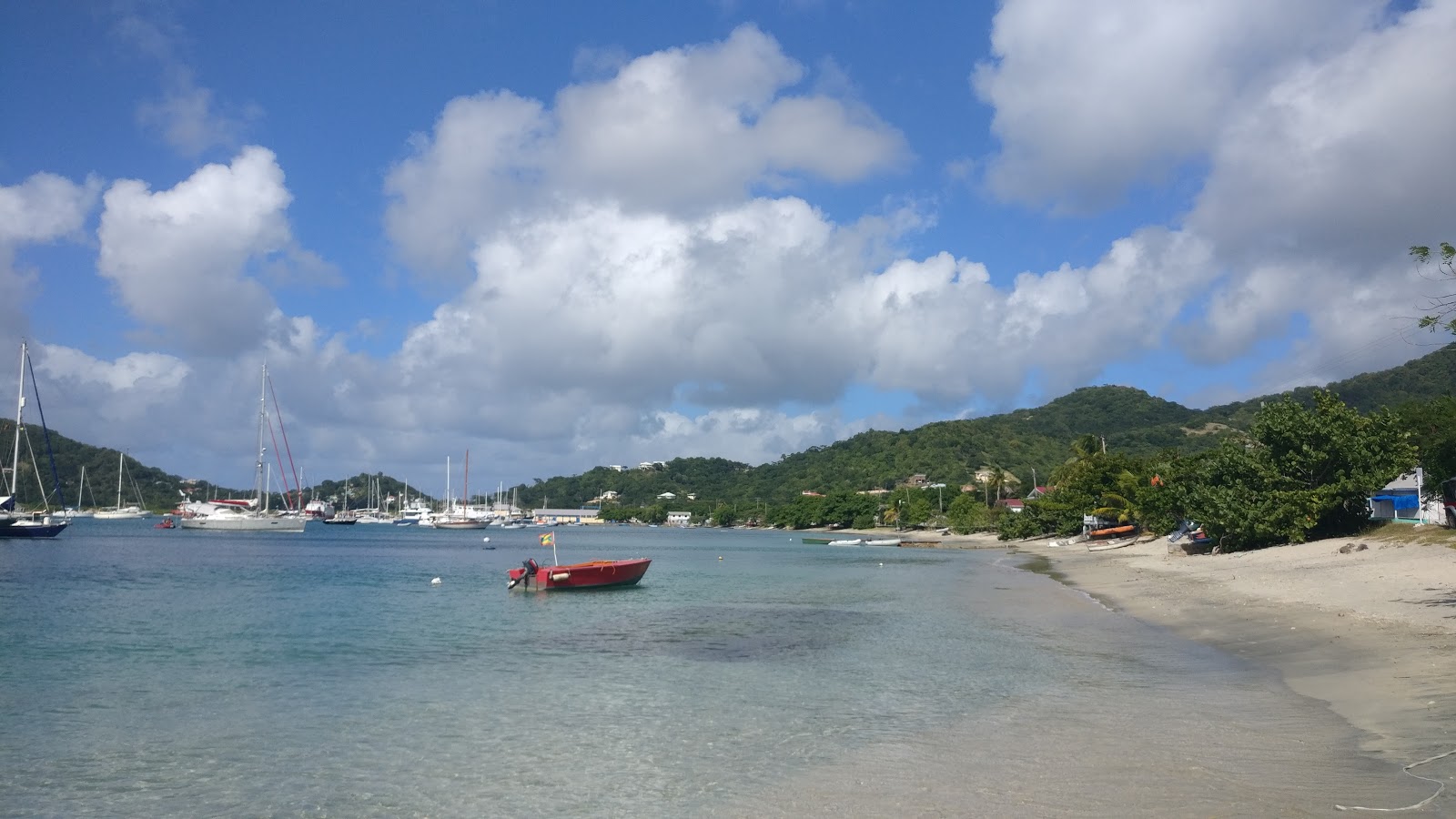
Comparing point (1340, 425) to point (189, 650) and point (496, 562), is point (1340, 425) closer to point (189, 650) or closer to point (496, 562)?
point (189, 650)

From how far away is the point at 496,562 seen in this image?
72.4m

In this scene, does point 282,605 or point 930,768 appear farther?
point 282,605

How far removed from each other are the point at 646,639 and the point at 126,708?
12136mm

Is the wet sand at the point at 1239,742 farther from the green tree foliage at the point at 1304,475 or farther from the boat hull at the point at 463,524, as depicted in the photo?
the boat hull at the point at 463,524

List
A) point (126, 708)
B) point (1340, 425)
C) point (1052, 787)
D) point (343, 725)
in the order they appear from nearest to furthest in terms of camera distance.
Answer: point (1052, 787), point (343, 725), point (126, 708), point (1340, 425)

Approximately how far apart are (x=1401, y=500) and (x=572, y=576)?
3842 cm

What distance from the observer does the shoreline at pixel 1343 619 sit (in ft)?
40.1

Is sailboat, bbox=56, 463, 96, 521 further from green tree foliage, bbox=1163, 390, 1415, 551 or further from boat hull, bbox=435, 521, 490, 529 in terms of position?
green tree foliage, bbox=1163, 390, 1415, 551

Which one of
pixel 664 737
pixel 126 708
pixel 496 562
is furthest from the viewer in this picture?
pixel 496 562

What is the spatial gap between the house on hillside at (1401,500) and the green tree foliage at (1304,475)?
5.62 feet

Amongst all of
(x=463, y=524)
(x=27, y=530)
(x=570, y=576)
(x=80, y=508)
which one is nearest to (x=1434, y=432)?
(x=570, y=576)

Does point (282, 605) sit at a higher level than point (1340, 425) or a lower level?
→ lower

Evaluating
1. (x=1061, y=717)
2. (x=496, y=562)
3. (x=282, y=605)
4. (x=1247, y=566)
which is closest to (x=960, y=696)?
(x=1061, y=717)

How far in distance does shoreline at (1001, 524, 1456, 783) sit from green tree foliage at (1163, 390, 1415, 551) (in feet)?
5.59
